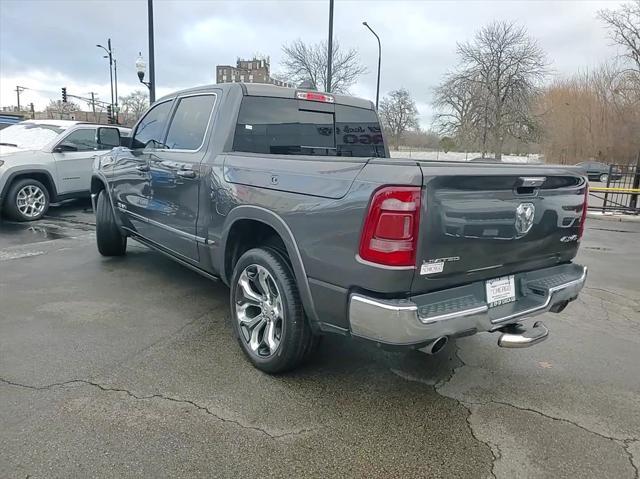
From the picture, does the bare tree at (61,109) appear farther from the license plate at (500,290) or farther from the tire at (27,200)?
the license plate at (500,290)

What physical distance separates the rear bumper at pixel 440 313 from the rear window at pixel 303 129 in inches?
75.4

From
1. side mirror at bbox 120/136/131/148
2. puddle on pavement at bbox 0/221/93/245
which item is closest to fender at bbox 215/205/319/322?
side mirror at bbox 120/136/131/148

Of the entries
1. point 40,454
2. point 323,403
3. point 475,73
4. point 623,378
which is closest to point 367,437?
point 323,403

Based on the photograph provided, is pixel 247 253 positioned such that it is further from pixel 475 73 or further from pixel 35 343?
pixel 475 73

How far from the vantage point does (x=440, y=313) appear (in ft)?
8.09

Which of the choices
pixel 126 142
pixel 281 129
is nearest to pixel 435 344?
pixel 281 129

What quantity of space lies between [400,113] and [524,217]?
50242mm

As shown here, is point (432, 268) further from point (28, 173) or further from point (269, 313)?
point (28, 173)

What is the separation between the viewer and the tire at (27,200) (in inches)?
335

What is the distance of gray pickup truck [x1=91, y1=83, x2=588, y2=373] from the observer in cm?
240

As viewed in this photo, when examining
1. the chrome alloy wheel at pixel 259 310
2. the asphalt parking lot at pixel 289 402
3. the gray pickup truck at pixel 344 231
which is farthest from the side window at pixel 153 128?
the chrome alloy wheel at pixel 259 310

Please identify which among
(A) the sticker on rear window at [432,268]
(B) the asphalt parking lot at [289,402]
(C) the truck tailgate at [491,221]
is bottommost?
(B) the asphalt parking lot at [289,402]

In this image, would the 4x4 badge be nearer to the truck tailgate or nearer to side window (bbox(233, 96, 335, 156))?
the truck tailgate

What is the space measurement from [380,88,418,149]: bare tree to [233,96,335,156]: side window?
4499 centimetres
